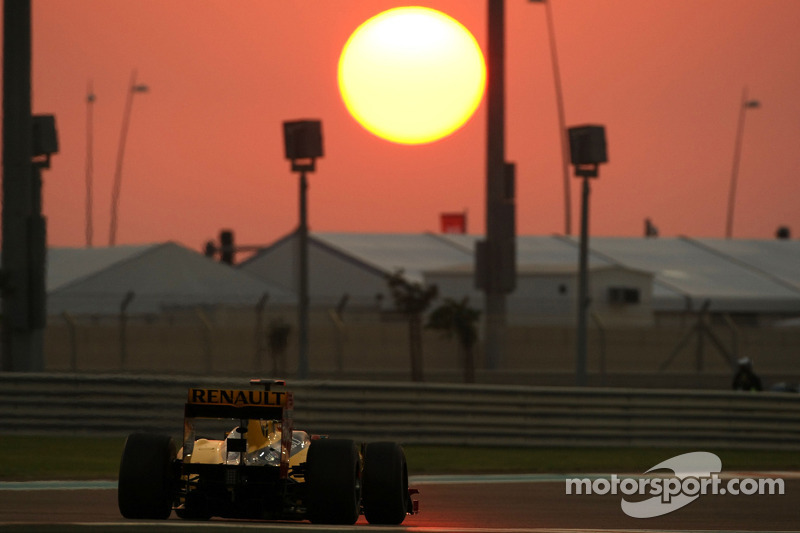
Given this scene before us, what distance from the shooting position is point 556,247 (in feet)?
176

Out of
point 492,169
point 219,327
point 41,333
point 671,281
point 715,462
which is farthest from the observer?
point 671,281

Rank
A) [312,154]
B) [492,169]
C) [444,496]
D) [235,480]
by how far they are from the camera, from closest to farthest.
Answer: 1. [235,480]
2. [444,496]
3. [312,154]
4. [492,169]

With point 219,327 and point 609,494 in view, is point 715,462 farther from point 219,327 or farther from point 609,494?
point 219,327

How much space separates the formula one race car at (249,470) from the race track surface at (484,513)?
0.14m

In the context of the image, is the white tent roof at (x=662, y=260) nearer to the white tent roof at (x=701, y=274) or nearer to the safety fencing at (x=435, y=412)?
the white tent roof at (x=701, y=274)

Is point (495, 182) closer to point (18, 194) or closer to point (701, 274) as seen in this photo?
point (18, 194)

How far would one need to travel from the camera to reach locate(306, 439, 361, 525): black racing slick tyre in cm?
960

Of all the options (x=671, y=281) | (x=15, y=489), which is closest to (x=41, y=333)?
(x=15, y=489)

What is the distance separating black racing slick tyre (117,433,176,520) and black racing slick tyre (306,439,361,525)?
0.97 meters

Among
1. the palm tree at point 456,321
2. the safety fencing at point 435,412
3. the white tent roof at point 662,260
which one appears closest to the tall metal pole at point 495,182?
the palm tree at point 456,321

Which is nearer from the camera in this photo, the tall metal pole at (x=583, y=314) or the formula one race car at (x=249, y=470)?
the formula one race car at (x=249, y=470)

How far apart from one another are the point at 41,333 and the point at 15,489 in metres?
8.29

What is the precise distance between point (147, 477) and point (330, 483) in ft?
4.08

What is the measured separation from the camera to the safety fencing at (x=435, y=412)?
662 inches
